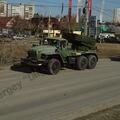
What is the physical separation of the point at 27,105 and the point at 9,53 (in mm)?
13915

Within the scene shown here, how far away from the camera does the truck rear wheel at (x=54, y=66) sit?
855 inches

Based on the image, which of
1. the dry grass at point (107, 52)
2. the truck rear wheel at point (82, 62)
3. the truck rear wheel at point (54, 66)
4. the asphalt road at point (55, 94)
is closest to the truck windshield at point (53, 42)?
the truck rear wheel at point (54, 66)

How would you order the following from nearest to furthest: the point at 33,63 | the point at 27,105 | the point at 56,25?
the point at 27,105 < the point at 33,63 < the point at 56,25

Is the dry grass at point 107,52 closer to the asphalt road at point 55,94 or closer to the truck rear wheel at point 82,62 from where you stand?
the truck rear wheel at point 82,62

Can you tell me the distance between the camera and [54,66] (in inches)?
866

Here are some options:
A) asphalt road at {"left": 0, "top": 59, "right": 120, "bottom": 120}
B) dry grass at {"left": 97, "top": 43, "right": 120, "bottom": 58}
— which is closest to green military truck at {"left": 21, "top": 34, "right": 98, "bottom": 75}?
asphalt road at {"left": 0, "top": 59, "right": 120, "bottom": 120}

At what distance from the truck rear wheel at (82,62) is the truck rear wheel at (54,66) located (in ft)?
6.51

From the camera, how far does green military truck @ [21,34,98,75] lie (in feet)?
72.6

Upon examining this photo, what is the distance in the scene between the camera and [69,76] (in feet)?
69.3

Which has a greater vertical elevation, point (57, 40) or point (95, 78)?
point (57, 40)

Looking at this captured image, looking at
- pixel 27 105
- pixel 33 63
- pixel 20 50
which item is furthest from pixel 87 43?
pixel 27 105

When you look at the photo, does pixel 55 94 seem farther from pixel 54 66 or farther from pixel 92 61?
pixel 92 61

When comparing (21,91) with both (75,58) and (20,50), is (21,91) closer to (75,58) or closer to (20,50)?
(75,58)

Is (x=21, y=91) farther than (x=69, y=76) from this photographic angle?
No
